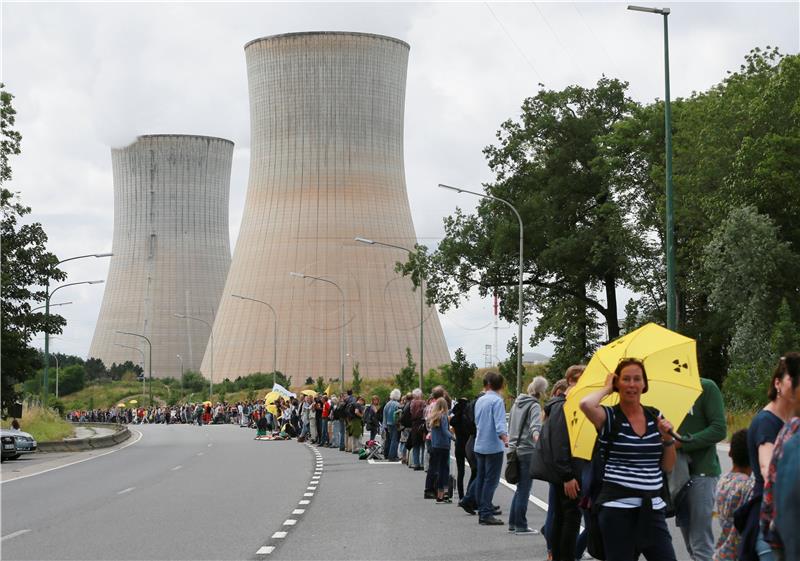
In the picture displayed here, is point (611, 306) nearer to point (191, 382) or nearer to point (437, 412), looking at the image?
point (437, 412)

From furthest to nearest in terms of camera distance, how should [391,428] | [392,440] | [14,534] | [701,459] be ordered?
[392,440] → [391,428] → [14,534] → [701,459]

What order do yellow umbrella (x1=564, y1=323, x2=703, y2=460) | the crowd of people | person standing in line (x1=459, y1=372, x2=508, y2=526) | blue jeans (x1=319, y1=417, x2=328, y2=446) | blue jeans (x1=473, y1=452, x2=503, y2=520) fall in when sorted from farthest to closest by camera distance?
blue jeans (x1=319, y1=417, x2=328, y2=446) < blue jeans (x1=473, y1=452, x2=503, y2=520) < person standing in line (x1=459, y1=372, x2=508, y2=526) < yellow umbrella (x1=564, y1=323, x2=703, y2=460) < the crowd of people

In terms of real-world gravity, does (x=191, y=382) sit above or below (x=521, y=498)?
above

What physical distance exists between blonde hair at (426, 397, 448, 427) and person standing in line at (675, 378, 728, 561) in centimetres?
677

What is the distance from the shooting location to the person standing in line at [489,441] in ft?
40.7

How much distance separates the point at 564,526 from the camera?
30.5 ft

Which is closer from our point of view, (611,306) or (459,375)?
(611,306)

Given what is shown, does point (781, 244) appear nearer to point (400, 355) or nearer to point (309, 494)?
point (309, 494)

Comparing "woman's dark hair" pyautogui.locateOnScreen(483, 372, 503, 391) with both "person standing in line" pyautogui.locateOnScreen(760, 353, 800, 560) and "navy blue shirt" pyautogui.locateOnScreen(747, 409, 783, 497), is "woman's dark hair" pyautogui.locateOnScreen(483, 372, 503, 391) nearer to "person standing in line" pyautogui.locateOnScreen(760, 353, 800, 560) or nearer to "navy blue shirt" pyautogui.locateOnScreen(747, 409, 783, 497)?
"navy blue shirt" pyautogui.locateOnScreen(747, 409, 783, 497)

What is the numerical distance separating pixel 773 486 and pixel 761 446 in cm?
100

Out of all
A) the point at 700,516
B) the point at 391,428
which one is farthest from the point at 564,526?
the point at 391,428

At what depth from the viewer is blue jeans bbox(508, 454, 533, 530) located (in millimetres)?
11539

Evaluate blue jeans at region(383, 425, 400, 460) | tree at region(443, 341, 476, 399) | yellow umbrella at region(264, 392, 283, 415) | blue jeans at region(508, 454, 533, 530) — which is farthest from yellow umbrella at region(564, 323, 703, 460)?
tree at region(443, 341, 476, 399)

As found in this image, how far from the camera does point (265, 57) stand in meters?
60.7
